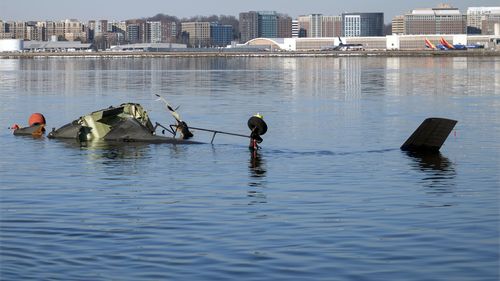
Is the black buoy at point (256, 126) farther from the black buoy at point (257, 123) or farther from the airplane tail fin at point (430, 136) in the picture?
the airplane tail fin at point (430, 136)

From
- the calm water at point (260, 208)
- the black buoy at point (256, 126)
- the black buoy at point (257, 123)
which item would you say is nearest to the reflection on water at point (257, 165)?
the calm water at point (260, 208)

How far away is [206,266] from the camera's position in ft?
71.9

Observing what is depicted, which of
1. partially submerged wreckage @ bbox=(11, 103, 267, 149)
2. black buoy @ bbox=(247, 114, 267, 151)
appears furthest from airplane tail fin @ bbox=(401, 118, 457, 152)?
partially submerged wreckage @ bbox=(11, 103, 267, 149)

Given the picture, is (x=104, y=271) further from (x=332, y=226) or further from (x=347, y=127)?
(x=347, y=127)

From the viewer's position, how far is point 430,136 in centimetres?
4312

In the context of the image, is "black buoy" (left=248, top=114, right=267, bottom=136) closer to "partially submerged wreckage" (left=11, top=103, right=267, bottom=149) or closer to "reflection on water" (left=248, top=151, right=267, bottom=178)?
"reflection on water" (left=248, top=151, right=267, bottom=178)

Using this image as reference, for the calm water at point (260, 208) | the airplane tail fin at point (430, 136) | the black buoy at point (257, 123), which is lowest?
the calm water at point (260, 208)

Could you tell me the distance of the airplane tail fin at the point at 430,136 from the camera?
139 feet

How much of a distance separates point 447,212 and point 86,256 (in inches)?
421

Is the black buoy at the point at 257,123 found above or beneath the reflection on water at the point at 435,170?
above

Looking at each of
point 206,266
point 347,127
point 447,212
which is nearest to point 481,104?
point 347,127

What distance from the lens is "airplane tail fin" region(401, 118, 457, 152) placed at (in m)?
42.3

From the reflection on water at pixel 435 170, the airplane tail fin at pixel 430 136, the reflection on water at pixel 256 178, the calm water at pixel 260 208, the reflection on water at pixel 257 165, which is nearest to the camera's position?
the calm water at pixel 260 208

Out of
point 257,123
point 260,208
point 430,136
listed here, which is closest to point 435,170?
point 430,136
